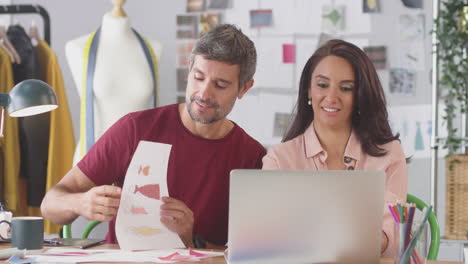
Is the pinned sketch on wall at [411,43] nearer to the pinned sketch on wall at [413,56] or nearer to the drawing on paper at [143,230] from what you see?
the pinned sketch on wall at [413,56]

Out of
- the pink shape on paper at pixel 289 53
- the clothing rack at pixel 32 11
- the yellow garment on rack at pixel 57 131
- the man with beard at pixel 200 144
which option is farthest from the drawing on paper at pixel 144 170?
the pink shape on paper at pixel 289 53

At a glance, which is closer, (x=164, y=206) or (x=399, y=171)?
(x=164, y=206)

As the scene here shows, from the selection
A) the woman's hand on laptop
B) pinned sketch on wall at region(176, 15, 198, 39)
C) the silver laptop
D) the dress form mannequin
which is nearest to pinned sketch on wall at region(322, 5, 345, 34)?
pinned sketch on wall at region(176, 15, 198, 39)

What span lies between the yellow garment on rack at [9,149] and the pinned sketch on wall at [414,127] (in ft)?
6.59

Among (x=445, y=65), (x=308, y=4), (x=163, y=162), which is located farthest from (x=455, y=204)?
(x=163, y=162)

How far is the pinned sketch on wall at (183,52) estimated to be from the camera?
399 cm

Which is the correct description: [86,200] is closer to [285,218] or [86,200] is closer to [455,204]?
[285,218]

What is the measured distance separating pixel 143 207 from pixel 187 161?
1.49 ft

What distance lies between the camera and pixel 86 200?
1.97m

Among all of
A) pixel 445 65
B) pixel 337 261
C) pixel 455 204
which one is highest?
pixel 445 65

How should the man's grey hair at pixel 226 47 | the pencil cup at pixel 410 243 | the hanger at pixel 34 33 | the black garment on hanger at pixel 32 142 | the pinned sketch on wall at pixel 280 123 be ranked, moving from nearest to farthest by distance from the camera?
the pencil cup at pixel 410 243 < the man's grey hair at pixel 226 47 < the black garment on hanger at pixel 32 142 < the hanger at pixel 34 33 < the pinned sketch on wall at pixel 280 123

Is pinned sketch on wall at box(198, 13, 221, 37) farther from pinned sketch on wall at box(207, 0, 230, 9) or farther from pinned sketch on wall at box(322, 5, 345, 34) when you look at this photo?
pinned sketch on wall at box(322, 5, 345, 34)

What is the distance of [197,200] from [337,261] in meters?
0.82

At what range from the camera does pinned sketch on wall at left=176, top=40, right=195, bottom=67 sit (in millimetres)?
3993
